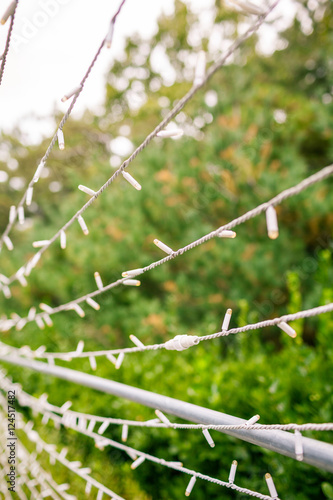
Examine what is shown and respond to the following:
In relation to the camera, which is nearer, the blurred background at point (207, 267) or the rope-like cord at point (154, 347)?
the rope-like cord at point (154, 347)

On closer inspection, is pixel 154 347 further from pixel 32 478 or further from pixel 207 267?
pixel 207 267

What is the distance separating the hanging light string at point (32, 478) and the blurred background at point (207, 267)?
9 cm

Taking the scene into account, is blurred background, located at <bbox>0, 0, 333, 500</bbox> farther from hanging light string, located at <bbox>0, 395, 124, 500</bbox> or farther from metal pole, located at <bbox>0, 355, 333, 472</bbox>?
metal pole, located at <bbox>0, 355, 333, 472</bbox>

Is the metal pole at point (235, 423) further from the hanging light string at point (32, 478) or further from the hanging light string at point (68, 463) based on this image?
the hanging light string at point (32, 478)

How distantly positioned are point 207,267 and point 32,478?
187 cm

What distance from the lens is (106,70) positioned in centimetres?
849

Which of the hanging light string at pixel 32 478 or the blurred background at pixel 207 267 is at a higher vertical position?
the blurred background at pixel 207 267

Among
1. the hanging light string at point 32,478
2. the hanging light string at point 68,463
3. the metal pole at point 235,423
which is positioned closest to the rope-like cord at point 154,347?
the metal pole at point 235,423

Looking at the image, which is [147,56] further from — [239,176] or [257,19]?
[257,19]

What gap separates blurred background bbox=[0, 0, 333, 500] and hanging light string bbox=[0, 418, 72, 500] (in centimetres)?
9

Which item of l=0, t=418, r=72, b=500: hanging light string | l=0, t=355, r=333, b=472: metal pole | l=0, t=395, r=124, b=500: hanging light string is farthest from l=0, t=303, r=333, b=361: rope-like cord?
l=0, t=418, r=72, b=500: hanging light string

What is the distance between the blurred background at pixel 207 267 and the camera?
1.46 metres

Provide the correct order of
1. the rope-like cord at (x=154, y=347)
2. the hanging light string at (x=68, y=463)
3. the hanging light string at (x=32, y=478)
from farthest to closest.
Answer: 1. the hanging light string at (x=32, y=478)
2. the hanging light string at (x=68, y=463)
3. the rope-like cord at (x=154, y=347)

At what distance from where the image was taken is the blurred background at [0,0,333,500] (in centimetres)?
146
